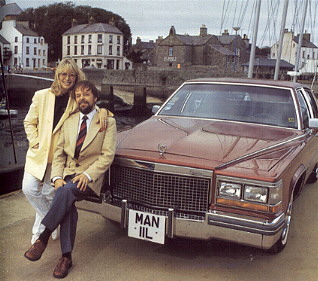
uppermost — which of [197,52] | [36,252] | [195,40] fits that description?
[195,40]

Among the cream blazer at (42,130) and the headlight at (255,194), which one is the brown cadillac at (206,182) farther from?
the cream blazer at (42,130)

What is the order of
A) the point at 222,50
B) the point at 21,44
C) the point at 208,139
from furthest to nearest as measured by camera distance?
the point at 222,50, the point at 21,44, the point at 208,139

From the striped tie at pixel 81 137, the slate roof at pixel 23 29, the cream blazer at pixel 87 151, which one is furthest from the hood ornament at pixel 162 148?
the slate roof at pixel 23 29

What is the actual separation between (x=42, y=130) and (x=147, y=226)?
128 centimetres

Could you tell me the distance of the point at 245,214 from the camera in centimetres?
361

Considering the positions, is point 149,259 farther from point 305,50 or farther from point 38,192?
point 305,50

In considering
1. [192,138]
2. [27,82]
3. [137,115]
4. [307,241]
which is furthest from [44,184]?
[137,115]

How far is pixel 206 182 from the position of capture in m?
3.71

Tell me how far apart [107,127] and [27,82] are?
10935mm

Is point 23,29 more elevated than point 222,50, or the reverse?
point 222,50

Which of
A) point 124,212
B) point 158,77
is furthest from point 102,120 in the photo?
point 158,77

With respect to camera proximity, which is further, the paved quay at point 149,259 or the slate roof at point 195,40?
the slate roof at point 195,40

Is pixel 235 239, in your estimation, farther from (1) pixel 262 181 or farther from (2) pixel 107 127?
(2) pixel 107 127

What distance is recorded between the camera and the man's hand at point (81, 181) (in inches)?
146
